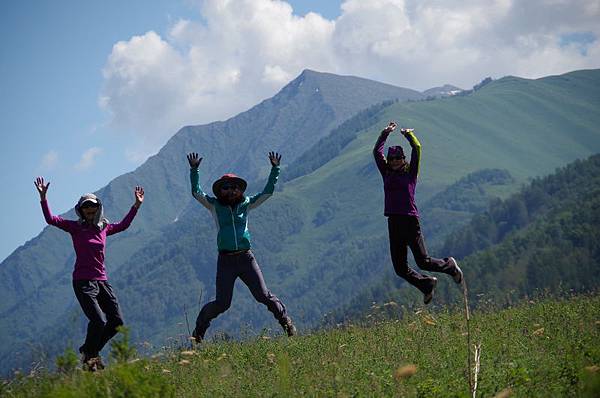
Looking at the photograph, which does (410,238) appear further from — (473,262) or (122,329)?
(473,262)

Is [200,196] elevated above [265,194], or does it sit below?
above

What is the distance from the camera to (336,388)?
22.5 feet

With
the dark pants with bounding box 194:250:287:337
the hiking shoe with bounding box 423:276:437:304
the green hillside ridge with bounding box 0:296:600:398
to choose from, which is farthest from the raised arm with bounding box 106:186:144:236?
the hiking shoe with bounding box 423:276:437:304

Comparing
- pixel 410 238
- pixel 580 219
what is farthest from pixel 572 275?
pixel 410 238

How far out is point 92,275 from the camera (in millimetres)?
9820

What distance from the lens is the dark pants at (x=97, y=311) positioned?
9609mm

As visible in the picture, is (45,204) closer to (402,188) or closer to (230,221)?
(230,221)

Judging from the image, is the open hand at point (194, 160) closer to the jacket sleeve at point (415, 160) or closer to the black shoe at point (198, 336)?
the black shoe at point (198, 336)

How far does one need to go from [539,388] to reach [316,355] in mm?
2891

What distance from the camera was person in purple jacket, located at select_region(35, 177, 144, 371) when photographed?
966cm

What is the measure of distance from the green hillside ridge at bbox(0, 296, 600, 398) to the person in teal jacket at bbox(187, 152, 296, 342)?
53 cm

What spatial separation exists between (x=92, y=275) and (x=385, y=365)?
4.18m

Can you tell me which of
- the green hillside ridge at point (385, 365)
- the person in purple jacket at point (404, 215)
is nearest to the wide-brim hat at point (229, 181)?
the person in purple jacket at point (404, 215)

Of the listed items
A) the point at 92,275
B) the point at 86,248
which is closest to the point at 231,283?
the point at 92,275
